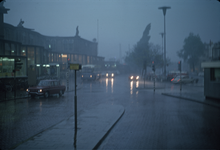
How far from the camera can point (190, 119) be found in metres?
9.69

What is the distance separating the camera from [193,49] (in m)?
85.5

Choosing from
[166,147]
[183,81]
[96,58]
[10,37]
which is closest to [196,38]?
[96,58]

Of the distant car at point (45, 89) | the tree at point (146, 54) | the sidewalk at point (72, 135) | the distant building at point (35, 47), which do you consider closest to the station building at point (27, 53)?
the distant building at point (35, 47)

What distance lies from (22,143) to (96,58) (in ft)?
286

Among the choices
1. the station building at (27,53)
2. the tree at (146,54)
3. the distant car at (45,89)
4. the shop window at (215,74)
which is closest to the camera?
the shop window at (215,74)

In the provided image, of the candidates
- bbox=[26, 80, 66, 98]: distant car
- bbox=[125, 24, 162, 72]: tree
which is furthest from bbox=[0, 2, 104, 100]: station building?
bbox=[125, 24, 162, 72]: tree

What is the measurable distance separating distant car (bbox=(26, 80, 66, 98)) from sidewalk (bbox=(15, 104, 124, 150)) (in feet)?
29.4

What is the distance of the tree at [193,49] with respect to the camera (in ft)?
277

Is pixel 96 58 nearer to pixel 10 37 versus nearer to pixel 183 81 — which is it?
pixel 10 37

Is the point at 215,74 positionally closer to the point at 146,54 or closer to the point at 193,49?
the point at 146,54

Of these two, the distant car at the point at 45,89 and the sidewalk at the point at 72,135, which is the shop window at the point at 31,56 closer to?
the distant car at the point at 45,89

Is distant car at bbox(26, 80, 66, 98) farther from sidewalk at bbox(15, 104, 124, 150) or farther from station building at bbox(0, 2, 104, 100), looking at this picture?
sidewalk at bbox(15, 104, 124, 150)

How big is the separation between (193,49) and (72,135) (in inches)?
3437

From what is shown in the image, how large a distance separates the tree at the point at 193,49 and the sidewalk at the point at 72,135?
82870 millimetres
